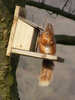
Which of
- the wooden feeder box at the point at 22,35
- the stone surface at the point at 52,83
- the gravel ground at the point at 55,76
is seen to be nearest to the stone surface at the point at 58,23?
the gravel ground at the point at 55,76

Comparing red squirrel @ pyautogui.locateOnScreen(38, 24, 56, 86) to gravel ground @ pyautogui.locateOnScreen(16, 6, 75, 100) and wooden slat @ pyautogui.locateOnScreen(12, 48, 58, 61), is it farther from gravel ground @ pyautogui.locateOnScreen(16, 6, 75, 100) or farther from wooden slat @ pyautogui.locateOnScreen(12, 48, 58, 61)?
gravel ground @ pyautogui.locateOnScreen(16, 6, 75, 100)

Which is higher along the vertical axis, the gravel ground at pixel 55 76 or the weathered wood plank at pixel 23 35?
the weathered wood plank at pixel 23 35

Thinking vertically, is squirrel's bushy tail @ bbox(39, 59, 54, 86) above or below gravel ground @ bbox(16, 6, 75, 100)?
above

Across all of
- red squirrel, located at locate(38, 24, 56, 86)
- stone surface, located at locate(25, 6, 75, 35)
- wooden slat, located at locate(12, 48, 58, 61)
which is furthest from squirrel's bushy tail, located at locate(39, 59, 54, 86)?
stone surface, located at locate(25, 6, 75, 35)

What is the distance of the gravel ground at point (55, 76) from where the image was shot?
517 cm

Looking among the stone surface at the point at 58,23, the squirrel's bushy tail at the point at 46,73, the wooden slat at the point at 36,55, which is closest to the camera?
the wooden slat at the point at 36,55

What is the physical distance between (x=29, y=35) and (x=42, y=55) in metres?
0.24

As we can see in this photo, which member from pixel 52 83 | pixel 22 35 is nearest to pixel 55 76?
pixel 52 83

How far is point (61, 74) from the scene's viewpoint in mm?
5504

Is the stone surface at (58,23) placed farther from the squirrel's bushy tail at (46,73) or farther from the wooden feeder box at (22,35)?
the squirrel's bushy tail at (46,73)

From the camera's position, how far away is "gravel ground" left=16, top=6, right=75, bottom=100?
5.17 metres

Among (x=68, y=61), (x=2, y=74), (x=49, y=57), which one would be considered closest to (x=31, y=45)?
(x=49, y=57)

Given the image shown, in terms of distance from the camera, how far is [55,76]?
548cm

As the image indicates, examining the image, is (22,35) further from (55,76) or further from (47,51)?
(55,76)
